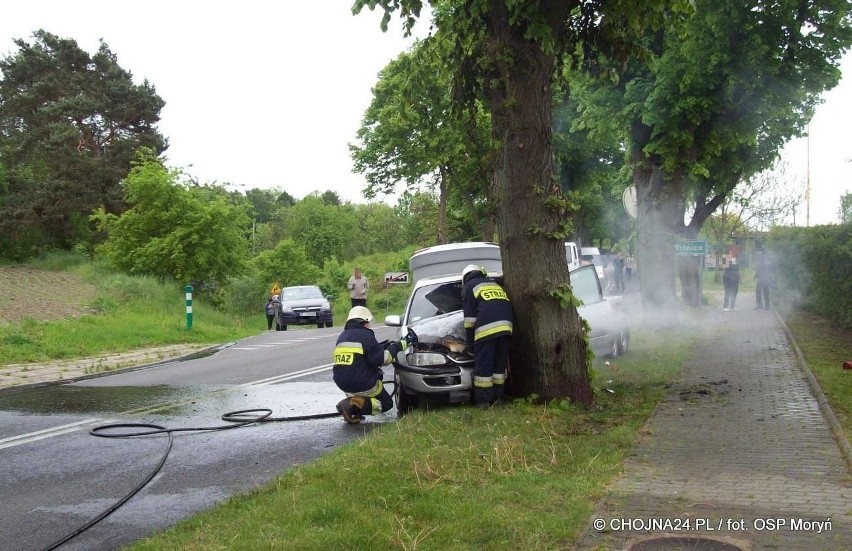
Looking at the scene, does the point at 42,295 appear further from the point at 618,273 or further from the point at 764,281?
the point at 618,273

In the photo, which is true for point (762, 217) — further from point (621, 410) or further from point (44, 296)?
point (621, 410)

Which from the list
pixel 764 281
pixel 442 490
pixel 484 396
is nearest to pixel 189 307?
pixel 484 396

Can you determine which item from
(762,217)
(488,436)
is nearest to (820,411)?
(488,436)

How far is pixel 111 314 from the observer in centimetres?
2214

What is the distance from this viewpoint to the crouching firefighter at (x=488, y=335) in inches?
342

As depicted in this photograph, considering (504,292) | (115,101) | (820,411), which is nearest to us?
(820,411)

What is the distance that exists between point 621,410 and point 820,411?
2052mm

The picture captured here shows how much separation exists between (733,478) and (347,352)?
14.4 ft

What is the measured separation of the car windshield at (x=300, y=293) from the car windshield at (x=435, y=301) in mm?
19083

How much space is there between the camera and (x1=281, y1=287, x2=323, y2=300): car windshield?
1176 inches

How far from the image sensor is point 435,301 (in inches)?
437

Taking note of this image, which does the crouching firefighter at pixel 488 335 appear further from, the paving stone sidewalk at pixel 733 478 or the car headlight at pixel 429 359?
the paving stone sidewalk at pixel 733 478

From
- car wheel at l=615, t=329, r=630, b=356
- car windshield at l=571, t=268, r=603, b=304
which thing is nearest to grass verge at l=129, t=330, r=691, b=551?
A: car windshield at l=571, t=268, r=603, b=304

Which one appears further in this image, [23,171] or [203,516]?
[23,171]
